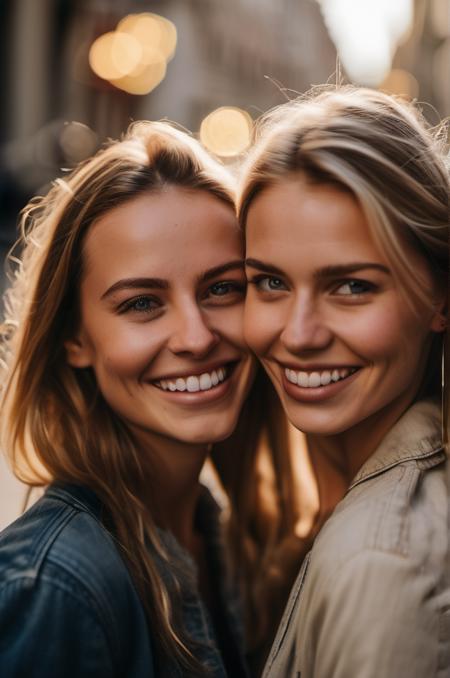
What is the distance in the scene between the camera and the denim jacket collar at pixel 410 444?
182 centimetres

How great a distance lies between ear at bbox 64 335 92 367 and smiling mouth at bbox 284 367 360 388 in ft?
2.44

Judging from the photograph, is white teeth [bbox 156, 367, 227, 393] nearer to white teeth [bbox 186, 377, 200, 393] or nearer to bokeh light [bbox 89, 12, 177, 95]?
white teeth [bbox 186, 377, 200, 393]

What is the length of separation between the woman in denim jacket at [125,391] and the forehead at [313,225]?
356 millimetres

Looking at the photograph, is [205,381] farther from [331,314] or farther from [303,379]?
[331,314]

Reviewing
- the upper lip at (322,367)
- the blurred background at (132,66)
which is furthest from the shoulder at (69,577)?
the blurred background at (132,66)

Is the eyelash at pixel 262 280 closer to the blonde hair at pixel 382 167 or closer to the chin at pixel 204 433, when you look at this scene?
the blonde hair at pixel 382 167

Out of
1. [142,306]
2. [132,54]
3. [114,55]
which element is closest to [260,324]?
[142,306]

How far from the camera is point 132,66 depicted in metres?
17.3

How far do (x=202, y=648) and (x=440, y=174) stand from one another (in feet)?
4.71

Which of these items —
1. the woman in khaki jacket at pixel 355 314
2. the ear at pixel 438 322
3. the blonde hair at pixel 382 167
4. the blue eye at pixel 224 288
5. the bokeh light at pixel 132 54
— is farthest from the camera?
the bokeh light at pixel 132 54

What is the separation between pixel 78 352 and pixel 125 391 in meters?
0.23

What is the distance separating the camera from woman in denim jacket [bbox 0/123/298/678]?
6.41 ft

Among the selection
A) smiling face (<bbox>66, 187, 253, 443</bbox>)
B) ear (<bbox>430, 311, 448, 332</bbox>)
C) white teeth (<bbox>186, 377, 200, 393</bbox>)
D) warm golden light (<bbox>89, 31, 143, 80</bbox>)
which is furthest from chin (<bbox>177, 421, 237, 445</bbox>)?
warm golden light (<bbox>89, 31, 143, 80</bbox>)

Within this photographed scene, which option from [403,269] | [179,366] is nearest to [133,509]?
[179,366]
